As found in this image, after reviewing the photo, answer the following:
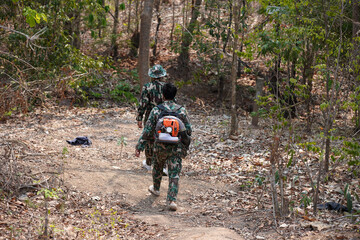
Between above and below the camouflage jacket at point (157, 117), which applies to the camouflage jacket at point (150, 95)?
above

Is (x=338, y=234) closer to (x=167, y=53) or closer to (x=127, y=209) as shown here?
(x=127, y=209)

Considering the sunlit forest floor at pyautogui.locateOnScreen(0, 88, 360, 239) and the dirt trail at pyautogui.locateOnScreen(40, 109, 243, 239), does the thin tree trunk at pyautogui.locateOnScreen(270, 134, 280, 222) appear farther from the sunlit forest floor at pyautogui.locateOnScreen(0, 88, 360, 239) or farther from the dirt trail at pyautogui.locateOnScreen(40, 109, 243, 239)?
the dirt trail at pyautogui.locateOnScreen(40, 109, 243, 239)

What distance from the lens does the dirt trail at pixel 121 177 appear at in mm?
5020

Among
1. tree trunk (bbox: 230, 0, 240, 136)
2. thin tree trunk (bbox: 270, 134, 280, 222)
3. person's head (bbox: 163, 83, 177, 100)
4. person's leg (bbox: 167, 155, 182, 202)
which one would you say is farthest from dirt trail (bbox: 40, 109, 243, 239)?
tree trunk (bbox: 230, 0, 240, 136)

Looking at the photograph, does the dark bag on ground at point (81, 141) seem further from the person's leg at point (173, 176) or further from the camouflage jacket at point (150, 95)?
the person's leg at point (173, 176)

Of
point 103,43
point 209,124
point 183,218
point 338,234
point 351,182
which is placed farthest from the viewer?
point 103,43

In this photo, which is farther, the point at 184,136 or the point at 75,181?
the point at 75,181

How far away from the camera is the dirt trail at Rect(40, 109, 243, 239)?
5020 millimetres

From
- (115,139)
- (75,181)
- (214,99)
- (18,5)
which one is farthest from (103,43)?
(75,181)

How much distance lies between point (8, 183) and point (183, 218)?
236cm

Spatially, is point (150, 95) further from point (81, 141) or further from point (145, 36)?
point (145, 36)

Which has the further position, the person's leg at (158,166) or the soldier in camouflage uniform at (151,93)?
the soldier in camouflage uniform at (151,93)

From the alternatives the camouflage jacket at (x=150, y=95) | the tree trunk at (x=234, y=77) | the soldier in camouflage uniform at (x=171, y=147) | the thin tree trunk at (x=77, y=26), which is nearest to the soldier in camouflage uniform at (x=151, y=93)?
the camouflage jacket at (x=150, y=95)

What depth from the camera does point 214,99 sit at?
50.1ft
